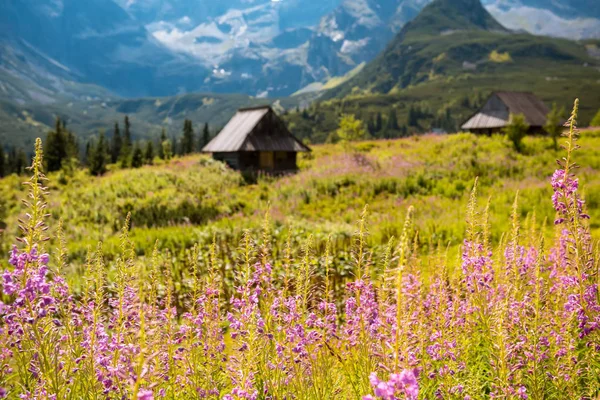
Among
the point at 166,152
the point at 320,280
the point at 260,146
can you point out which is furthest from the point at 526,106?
the point at 166,152

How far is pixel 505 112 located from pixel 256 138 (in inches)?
971

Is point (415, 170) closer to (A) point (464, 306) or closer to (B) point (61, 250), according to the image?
(A) point (464, 306)

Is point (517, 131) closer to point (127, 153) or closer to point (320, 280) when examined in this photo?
point (320, 280)

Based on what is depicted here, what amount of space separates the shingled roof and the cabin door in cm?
102

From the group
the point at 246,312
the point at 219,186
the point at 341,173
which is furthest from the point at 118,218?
the point at 246,312

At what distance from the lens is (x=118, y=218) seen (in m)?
22.2

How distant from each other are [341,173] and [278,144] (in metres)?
11.4

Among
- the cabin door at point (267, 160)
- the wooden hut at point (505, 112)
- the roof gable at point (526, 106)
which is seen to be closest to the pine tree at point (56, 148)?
the cabin door at point (267, 160)

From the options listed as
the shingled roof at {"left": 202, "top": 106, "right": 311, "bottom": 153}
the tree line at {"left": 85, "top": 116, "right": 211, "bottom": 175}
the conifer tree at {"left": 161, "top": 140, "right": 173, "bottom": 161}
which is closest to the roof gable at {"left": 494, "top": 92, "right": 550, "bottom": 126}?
the shingled roof at {"left": 202, "top": 106, "right": 311, "bottom": 153}

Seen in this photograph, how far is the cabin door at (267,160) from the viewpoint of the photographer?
3781cm

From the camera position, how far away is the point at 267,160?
3816 centimetres

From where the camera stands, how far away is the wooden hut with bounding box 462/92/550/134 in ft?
141

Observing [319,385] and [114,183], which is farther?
[114,183]

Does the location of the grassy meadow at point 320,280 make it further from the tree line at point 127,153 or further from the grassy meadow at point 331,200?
the tree line at point 127,153
